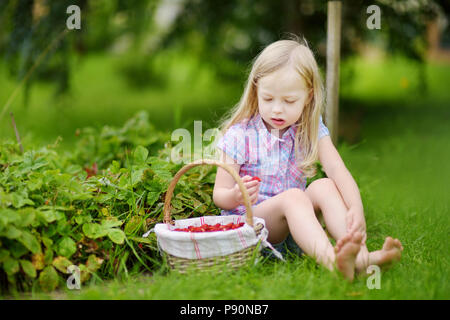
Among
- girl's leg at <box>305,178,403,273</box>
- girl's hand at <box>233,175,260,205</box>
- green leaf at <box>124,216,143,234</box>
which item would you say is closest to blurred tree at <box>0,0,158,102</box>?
green leaf at <box>124,216,143,234</box>

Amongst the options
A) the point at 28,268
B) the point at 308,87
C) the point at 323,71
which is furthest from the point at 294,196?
the point at 323,71

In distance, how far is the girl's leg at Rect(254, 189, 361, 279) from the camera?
1867mm

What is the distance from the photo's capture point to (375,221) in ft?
9.32

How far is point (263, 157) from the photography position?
2305 mm

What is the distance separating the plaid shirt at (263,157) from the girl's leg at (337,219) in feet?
0.43

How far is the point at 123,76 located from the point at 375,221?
23.0 ft

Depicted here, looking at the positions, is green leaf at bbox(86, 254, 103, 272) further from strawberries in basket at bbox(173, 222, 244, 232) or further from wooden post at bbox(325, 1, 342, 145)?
wooden post at bbox(325, 1, 342, 145)

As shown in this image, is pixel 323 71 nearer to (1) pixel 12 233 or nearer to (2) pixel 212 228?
(2) pixel 212 228

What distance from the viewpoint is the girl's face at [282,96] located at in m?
2.17

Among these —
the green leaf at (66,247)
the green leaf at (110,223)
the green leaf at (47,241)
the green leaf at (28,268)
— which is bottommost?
the green leaf at (28,268)

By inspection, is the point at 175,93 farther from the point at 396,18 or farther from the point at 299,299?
the point at 299,299

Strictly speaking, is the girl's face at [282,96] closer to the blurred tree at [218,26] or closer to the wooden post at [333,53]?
the wooden post at [333,53]

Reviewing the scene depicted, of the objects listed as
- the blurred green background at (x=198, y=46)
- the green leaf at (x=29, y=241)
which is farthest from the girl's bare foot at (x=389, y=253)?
the blurred green background at (x=198, y=46)
